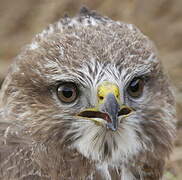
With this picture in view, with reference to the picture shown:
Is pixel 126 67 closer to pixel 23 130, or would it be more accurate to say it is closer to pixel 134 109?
pixel 134 109

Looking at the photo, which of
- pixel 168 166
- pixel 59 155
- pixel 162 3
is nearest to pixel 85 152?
pixel 59 155

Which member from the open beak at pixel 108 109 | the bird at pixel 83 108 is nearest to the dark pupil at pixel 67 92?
the bird at pixel 83 108

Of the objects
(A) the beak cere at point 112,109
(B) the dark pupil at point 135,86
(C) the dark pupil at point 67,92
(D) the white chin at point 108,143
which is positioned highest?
(B) the dark pupil at point 135,86

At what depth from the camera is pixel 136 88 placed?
3.98m

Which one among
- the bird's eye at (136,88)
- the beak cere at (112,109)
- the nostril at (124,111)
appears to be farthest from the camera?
the bird's eye at (136,88)

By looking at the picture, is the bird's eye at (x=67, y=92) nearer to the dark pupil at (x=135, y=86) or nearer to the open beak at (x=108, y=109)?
the open beak at (x=108, y=109)

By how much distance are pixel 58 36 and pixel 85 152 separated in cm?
69

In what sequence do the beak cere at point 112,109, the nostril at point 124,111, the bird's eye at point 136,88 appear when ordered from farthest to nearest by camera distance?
the bird's eye at point 136,88
the nostril at point 124,111
the beak cere at point 112,109

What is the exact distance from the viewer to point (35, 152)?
→ 3893 mm

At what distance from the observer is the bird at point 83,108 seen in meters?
3.81

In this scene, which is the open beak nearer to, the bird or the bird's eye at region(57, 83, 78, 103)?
the bird

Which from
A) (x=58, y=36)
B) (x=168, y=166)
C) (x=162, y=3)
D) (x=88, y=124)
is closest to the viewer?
(x=88, y=124)

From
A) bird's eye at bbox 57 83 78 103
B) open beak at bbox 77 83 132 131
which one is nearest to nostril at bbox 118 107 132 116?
open beak at bbox 77 83 132 131

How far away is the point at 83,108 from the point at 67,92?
123 millimetres
